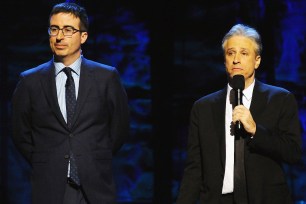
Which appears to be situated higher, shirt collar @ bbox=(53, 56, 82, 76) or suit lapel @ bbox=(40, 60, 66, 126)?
shirt collar @ bbox=(53, 56, 82, 76)

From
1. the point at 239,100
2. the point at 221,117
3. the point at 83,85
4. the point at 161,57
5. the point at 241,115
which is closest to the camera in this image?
the point at 241,115

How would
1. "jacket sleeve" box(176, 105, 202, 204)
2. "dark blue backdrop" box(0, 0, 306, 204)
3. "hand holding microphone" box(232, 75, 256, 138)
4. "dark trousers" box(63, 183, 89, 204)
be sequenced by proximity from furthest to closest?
1. "dark blue backdrop" box(0, 0, 306, 204)
2. "dark trousers" box(63, 183, 89, 204)
3. "jacket sleeve" box(176, 105, 202, 204)
4. "hand holding microphone" box(232, 75, 256, 138)

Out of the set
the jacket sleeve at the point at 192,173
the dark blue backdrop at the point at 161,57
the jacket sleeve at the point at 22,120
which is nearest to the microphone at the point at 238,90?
the jacket sleeve at the point at 192,173

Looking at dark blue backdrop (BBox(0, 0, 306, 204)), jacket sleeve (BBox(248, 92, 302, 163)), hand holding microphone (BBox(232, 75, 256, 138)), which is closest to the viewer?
hand holding microphone (BBox(232, 75, 256, 138))

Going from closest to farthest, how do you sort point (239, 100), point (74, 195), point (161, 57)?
1. point (239, 100)
2. point (74, 195)
3. point (161, 57)

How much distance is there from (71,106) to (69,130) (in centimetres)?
13

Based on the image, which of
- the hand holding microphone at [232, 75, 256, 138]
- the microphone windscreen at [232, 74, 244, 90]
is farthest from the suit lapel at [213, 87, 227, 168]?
the microphone windscreen at [232, 74, 244, 90]

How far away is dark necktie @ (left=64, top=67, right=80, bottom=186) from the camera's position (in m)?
3.46

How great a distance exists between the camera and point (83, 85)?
3.57m

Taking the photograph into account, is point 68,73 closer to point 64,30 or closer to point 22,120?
point 64,30

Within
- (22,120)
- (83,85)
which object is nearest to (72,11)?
(83,85)

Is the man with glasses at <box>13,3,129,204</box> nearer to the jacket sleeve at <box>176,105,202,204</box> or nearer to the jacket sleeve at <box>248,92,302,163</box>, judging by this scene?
the jacket sleeve at <box>176,105,202,204</box>

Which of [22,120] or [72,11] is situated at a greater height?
[72,11]

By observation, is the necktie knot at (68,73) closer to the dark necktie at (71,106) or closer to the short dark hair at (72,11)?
the dark necktie at (71,106)
